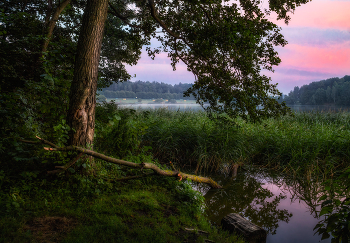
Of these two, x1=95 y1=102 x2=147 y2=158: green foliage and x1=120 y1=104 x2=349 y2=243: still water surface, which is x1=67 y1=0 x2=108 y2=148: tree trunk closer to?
x1=95 y1=102 x2=147 y2=158: green foliage

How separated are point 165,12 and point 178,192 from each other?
454cm

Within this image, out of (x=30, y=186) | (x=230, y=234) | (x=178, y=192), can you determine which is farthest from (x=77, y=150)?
(x=230, y=234)

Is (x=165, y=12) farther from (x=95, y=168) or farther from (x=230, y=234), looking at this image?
(x=230, y=234)

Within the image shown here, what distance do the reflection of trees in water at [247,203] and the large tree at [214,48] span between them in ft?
5.89

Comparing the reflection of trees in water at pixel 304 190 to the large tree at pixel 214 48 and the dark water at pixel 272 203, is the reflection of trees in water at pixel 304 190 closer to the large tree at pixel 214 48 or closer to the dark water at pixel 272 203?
the dark water at pixel 272 203

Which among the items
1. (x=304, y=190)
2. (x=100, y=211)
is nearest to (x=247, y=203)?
(x=304, y=190)

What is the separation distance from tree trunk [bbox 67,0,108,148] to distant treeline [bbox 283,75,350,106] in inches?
1243

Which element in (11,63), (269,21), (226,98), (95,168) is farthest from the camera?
(11,63)

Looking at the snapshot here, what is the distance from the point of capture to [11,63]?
5.90m

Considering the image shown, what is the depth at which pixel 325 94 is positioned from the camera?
1400 inches

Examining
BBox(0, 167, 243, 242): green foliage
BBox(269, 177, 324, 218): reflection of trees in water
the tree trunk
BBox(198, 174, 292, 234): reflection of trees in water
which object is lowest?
BBox(198, 174, 292, 234): reflection of trees in water

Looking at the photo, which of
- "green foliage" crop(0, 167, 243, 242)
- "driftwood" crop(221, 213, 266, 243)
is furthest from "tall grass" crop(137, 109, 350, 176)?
"driftwood" crop(221, 213, 266, 243)

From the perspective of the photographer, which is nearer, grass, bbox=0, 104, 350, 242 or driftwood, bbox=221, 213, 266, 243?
grass, bbox=0, 104, 350, 242

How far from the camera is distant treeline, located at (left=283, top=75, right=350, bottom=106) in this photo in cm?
3241
